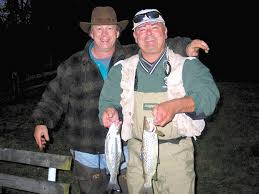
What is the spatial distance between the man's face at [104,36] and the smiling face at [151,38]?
0.70 meters

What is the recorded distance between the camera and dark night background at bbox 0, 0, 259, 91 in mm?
20016

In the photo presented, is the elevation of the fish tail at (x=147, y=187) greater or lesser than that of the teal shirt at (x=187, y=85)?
lesser

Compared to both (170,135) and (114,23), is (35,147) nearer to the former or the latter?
(114,23)

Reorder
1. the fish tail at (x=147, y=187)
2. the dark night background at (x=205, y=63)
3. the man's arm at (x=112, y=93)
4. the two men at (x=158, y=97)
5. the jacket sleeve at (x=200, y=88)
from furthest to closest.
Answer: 1. the dark night background at (x=205, y=63)
2. the man's arm at (x=112, y=93)
3. the two men at (x=158, y=97)
4. the fish tail at (x=147, y=187)
5. the jacket sleeve at (x=200, y=88)

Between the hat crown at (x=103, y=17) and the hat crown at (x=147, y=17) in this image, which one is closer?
the hat crown at (x=147, y=17)

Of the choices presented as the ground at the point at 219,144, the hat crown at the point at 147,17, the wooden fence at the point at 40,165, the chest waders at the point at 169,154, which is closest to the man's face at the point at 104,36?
the hat crown at the point at 147,17

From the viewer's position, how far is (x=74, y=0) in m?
29.2

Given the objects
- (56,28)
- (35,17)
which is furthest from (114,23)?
(56,28)

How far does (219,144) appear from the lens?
26.5 ft

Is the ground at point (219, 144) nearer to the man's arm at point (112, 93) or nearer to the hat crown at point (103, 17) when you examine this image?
the man's arm at point (112, 93)

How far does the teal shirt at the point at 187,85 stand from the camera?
118 inches

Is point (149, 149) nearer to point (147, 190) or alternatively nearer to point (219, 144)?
point (147, 190)

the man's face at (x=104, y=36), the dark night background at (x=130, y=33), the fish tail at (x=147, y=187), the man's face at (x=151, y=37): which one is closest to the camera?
the fish tail at (x=147, y=187)

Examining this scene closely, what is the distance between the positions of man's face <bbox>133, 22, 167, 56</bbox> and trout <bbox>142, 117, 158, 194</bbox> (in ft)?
2.71
